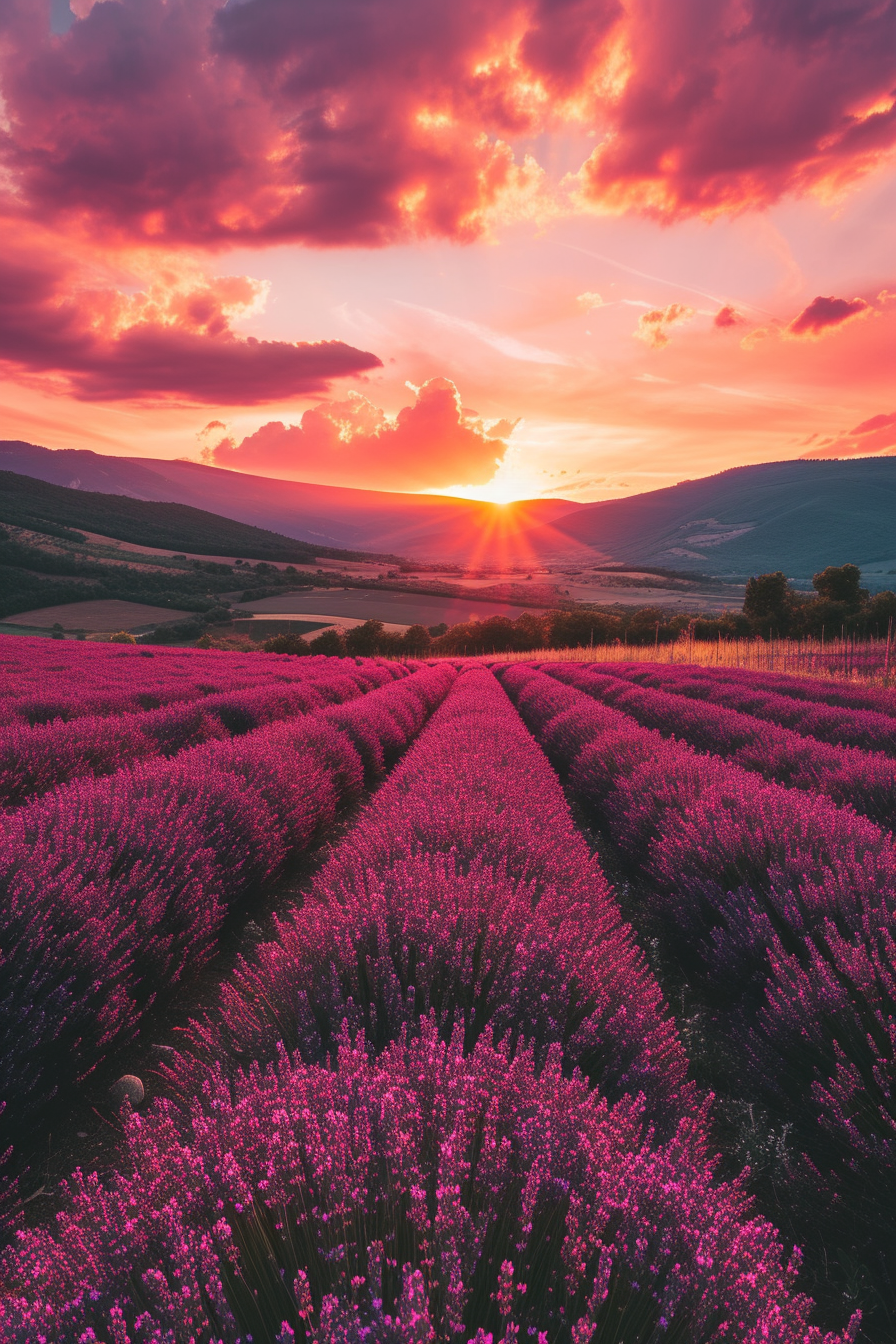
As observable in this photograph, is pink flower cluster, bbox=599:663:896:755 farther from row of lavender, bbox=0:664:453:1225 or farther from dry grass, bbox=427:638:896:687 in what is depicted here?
row of lavender, bbox=0:664:453:1225

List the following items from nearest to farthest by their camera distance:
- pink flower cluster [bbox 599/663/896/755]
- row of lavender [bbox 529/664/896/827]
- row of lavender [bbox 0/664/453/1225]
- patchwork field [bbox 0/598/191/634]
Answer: row of lavender [bbox 0/664/453/1225] < row of lavender [bbox 529/664/896/827] < pink flower cluster [bbox 599/663/896/755] < patchwork field [bbox 0/598/191/634]

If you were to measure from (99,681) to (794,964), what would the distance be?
33.4ft

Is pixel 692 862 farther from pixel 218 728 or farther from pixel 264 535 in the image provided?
pixel 264 535

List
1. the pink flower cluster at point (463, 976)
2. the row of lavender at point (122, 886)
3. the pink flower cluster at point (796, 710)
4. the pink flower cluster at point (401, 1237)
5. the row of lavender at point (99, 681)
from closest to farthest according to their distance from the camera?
the pink flower cluster at point (401, 1237) → the pink flower cluster at point (463, 976) → the row of lavender at point (122, 886) → the pink flower cluster at point (796, 710) → the row of lavender at point (99, 681)

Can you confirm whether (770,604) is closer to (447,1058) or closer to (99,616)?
(447,1058)

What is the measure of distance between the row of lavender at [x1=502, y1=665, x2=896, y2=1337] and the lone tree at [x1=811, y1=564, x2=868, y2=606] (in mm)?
30224

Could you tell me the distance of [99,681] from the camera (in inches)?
380

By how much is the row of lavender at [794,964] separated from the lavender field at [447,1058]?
14 mm

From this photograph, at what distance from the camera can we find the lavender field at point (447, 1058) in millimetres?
866

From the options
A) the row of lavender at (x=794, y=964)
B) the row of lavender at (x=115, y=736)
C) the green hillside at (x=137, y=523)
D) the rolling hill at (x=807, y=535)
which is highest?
the rolling hill at (x=807, y=535)

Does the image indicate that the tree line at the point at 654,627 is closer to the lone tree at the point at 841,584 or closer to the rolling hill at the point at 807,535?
the lone tree at the point at 841,584

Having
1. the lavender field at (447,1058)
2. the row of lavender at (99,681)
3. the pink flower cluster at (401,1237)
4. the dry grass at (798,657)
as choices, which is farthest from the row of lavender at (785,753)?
the dry grass at (798,657)

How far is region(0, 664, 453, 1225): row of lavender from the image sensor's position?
2.14 m

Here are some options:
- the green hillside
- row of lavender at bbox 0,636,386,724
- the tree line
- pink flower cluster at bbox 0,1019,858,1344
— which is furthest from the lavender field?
the green hillside
